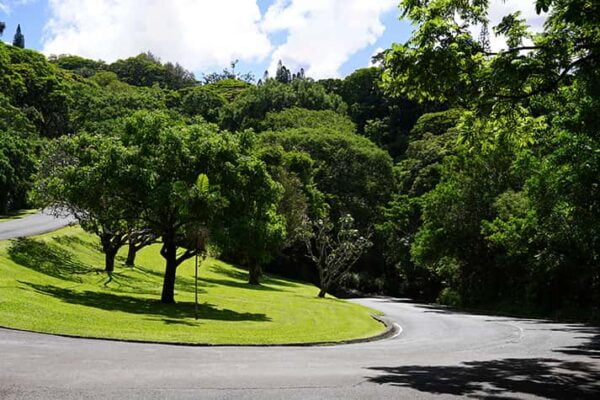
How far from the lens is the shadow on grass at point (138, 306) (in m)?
23.1

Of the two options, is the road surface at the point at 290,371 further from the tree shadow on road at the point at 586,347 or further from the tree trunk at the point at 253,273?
the tree trunk at the point at 253,273

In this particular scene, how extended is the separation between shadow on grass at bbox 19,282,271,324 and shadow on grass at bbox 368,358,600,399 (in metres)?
12.3

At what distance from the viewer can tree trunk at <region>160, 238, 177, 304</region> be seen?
25953mm

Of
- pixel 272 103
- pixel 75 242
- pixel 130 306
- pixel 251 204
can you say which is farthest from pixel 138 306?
pixel 272 103

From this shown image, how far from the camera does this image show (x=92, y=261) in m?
36.7

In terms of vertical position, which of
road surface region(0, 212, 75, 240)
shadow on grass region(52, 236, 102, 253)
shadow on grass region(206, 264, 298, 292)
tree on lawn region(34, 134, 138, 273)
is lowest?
shadow on grass region(206, 264, 298, 292)

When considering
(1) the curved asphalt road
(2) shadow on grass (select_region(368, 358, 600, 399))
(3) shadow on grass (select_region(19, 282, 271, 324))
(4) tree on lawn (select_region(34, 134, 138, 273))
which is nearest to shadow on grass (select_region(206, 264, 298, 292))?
(4) tree on lawn (select_region(34, 134, 138, 273))

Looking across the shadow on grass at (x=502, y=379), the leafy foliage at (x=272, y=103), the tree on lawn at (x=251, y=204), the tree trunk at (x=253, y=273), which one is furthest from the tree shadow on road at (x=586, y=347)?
the leafy foliage at (x=272, y=103)

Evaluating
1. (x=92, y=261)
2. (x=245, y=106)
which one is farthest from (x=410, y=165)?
(x=92, y=261)

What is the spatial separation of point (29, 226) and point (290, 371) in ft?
121

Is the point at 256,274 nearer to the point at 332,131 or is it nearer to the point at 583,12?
the point at 332,131

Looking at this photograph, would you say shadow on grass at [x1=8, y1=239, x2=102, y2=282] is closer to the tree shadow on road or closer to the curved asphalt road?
the curved asphalt road

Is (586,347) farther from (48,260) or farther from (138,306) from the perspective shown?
(48,260)

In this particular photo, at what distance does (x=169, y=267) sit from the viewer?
26.2m
